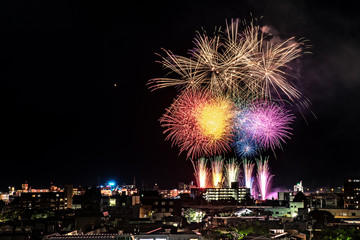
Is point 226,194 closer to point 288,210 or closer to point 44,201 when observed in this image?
point 288,210

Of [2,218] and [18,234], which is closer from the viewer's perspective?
[18,234]

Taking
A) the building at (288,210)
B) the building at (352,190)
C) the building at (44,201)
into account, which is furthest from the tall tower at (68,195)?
the building at (352,190)

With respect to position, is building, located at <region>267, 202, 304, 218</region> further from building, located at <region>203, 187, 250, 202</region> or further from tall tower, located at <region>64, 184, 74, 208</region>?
tall tower, located at <region>64, 184, 74, 208</region>

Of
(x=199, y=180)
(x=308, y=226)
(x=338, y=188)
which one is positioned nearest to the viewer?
(x=308, y=226)

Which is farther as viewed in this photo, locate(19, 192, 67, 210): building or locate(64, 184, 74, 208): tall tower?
locate(64, 184, 74, 208): tall tower

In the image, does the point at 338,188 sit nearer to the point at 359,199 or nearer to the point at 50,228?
the point at 359,199

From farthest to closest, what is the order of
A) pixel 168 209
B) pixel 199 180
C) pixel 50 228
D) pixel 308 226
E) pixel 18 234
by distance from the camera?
pixel 199 180, pixel 168 209, pixel 308 226, pixel 50 228, pixel 18 234

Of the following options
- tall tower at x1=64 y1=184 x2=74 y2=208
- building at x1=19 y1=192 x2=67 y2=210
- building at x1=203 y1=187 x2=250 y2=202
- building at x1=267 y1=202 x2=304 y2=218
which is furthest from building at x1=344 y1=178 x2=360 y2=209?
building at x1=19 y1=192 x2=67 y2=210

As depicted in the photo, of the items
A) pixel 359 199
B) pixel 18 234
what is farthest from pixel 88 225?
pixel 359 199

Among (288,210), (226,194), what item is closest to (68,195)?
(226,194)
